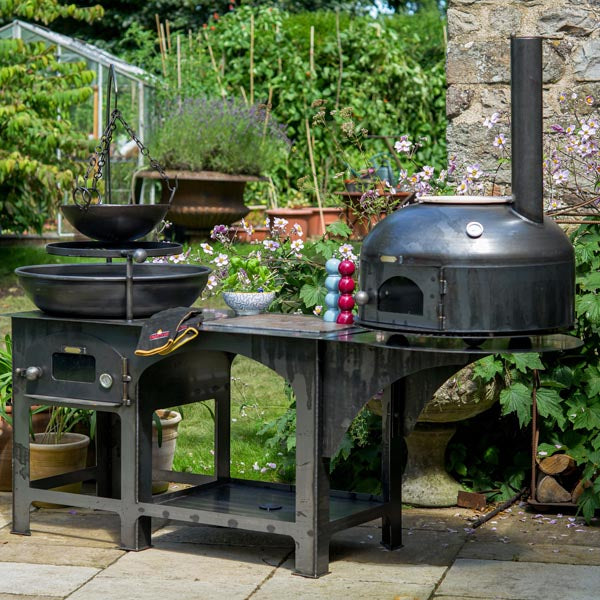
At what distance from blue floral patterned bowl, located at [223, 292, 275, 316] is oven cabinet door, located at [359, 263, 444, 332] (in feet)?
2.50

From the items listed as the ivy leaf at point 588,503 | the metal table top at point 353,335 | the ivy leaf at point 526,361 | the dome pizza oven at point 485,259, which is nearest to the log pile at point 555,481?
the ivy leaf at point 588,503

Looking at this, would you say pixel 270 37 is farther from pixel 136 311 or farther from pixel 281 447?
pixel 136 311

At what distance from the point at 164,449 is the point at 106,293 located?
1168 mm

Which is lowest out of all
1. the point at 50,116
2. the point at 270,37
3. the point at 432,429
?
the point at 432,429

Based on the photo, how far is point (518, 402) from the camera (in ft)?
17.1

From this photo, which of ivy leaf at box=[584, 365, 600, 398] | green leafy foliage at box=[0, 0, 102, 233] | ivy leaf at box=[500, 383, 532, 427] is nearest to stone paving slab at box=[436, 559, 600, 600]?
ivy leaf at box=[500, 383, 532, 427]

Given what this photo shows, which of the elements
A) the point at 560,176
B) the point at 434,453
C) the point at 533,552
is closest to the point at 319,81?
the point at 560,176

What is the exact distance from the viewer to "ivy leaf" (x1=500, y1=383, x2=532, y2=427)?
520cm

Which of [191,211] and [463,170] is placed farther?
[191,211]

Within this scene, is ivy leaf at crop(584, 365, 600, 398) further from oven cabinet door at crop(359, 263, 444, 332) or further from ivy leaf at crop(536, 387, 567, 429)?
oven cabinet door at crop(359, 263, 444, 332)

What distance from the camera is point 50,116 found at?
1106cm

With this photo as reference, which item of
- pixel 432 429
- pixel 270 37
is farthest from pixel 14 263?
pixel 432 429

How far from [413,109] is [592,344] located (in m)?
9.34

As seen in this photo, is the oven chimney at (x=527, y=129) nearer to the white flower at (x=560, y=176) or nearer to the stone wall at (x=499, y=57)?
the white flower at (x=560, y=176)
